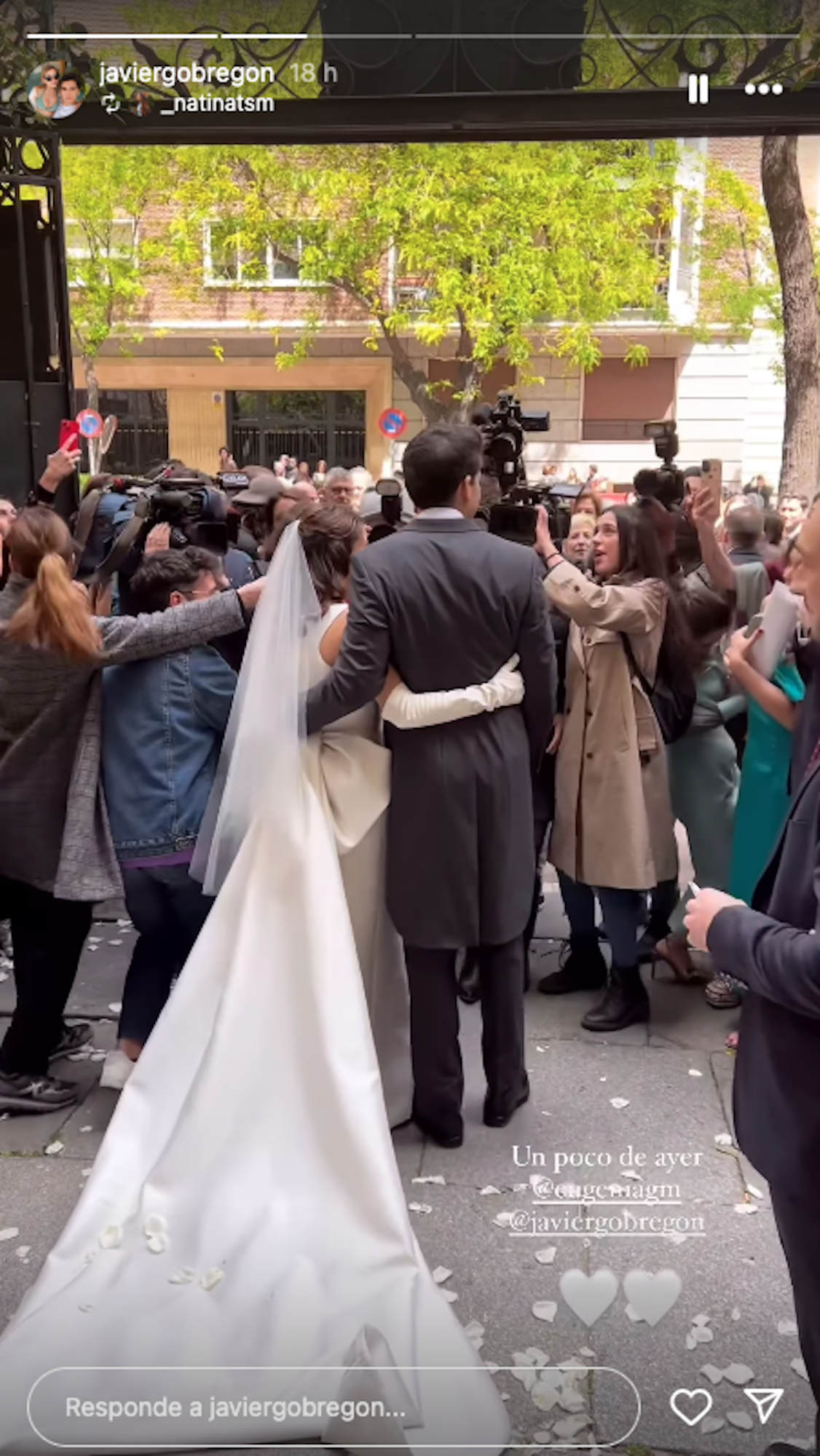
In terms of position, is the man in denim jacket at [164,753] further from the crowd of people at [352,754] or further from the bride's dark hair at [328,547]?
the bride's dark hair at [328,547]

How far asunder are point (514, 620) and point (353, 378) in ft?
52.1

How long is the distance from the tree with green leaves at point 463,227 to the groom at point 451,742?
9.76 m

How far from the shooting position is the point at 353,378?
711 inches

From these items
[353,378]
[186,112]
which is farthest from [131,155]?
[186,112]

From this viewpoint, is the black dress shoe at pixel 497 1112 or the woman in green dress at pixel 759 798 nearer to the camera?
the black dress shoe at pixel 497 1112

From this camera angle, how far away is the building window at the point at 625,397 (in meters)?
17.8

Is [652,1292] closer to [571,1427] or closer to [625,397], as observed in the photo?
[571,1427]

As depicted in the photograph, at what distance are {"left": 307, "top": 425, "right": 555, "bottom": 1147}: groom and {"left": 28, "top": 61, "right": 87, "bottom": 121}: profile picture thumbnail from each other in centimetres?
278

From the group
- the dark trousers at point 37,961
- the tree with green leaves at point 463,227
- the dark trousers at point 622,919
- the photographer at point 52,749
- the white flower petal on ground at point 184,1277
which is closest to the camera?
the white flower petal on ground at point 184,1277

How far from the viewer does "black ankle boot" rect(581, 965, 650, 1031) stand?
3.71 meters

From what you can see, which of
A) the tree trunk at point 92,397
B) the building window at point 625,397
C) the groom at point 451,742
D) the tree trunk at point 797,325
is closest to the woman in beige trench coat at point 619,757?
the groom at point 451,742

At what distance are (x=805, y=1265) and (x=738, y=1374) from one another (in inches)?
26.0

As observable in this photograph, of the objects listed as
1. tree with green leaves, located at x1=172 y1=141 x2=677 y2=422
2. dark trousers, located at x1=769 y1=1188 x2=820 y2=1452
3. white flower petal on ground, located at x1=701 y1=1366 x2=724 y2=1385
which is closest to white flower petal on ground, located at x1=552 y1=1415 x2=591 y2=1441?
white flower petal on ground, located at x1=701 y1=1366 x2=724 y2=1385

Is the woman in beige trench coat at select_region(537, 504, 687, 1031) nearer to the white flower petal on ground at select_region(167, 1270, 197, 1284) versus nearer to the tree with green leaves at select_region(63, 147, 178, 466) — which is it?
the white flower petal on ground at select_region(167, 1270, 197, 1284)
